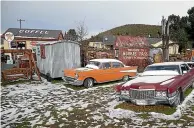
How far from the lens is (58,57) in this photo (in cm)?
1605

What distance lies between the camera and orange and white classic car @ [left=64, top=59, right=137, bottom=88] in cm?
1317

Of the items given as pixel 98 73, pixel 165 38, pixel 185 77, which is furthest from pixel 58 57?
pixel 165 38

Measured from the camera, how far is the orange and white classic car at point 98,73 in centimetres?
1317

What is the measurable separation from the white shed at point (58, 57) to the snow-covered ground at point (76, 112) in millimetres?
3693

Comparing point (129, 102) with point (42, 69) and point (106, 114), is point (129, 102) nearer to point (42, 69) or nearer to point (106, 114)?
point (106, 114)

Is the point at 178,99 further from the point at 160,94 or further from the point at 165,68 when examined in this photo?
the point at 165,68

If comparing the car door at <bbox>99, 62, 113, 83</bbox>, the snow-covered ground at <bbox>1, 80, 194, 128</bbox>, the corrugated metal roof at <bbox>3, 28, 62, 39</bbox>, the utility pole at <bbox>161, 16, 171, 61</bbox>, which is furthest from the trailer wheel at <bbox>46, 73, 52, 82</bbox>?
the corrugated metal roof at <bbox>3, 28, 62, 39</bbox>

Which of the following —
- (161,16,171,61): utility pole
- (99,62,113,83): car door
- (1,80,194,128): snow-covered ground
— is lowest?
(1,80,194,128): snow-covered ground

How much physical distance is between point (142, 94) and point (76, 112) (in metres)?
2.26

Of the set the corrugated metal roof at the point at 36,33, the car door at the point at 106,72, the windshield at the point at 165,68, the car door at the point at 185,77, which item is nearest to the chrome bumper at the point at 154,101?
the car door at the point at 185,77

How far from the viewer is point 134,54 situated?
21062 mm

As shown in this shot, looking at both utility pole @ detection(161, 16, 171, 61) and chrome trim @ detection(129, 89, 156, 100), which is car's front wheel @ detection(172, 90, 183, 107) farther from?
utility pole @ detection(161, 16, 171, 61)

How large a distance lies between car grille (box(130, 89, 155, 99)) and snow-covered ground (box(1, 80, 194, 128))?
0.53 metres

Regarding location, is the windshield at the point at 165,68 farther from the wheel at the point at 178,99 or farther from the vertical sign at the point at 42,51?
the vertical sign at the point at 42,51
